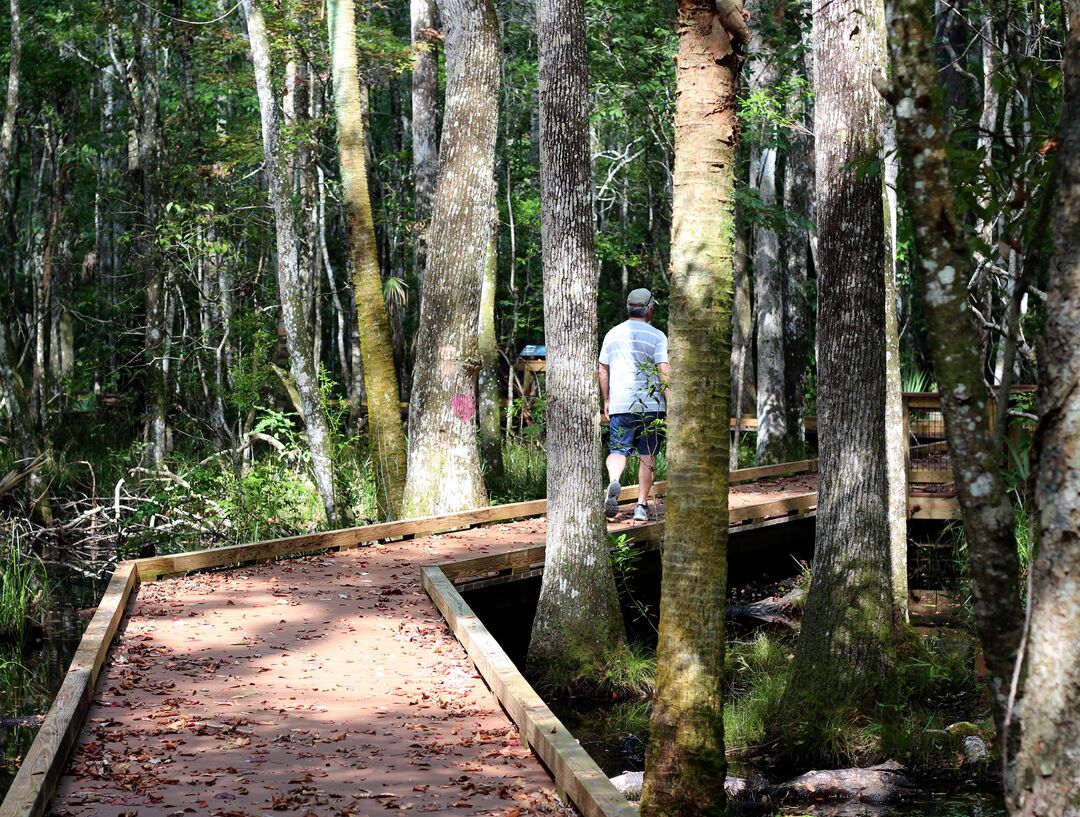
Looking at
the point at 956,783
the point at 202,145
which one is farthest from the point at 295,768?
the point at 202,145

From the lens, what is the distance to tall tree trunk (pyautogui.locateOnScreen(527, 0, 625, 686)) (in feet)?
27.5

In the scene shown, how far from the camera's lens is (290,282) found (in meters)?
12.0

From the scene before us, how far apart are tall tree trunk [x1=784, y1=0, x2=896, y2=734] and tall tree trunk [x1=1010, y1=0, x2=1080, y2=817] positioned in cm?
535

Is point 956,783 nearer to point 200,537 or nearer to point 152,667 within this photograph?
point 152,667

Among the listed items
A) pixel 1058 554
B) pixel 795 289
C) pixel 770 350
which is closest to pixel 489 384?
pixel 770 350

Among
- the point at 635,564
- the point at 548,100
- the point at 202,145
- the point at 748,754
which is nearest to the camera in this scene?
the point at 748,754

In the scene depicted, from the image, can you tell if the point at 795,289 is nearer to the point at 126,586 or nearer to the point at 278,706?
the point at 126,586

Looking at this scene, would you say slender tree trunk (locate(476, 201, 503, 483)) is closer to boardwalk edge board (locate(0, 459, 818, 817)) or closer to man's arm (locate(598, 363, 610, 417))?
boardwalk edge board (locate(0, 459, 818, 817))

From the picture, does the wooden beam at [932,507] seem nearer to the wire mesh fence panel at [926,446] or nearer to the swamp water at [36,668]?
the wire mesh fence panel at [926,446]

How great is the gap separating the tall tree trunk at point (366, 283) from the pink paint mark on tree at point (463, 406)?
886 millimetres

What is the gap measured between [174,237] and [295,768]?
11.8 metres

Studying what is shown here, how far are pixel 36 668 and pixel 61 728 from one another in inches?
187

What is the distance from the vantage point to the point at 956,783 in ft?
23.4

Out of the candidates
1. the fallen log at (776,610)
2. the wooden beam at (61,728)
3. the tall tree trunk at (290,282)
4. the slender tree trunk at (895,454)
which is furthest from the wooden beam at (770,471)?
the wooden beam at (61,728)
